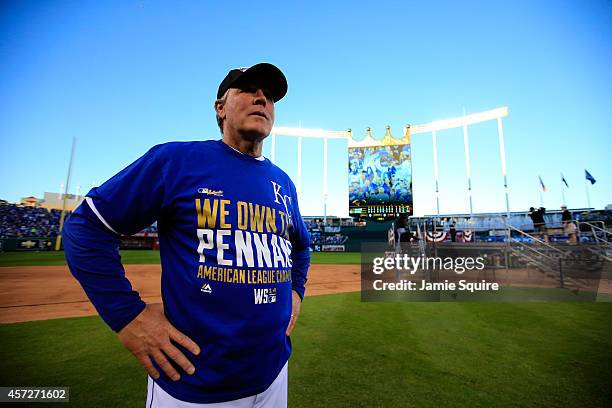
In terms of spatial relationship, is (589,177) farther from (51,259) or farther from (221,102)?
(51,259)

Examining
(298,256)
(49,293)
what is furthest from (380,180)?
(298,256)

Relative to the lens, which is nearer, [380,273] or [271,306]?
[271,306]

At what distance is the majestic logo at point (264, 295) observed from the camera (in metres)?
1.40

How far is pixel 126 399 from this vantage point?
8.81ft

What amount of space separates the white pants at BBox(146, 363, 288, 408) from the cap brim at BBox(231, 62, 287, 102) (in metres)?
1.69

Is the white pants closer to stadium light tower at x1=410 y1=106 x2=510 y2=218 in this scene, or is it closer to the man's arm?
the man's arm

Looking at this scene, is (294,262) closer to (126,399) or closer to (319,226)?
(126,399)

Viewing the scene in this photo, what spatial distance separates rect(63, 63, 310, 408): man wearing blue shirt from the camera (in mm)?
1210

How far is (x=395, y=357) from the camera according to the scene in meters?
3.73

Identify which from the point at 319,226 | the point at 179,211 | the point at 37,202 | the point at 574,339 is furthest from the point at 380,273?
the point at 37,202

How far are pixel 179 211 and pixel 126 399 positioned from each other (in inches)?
100

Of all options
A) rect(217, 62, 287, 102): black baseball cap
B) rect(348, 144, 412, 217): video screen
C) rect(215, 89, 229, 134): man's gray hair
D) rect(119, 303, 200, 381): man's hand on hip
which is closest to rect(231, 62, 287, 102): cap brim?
rect(217, 62, 287, 102): black baseball cap

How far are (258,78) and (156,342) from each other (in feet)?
4.97

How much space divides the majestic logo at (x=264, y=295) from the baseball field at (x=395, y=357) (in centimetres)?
185
